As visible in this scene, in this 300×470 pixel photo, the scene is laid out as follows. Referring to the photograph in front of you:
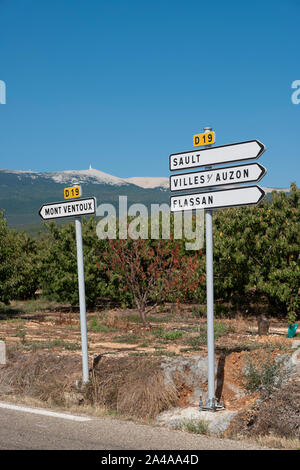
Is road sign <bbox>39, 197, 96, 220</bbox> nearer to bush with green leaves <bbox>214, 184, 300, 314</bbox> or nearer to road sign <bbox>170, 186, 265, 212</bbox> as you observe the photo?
road sign <bbox>170, 186, 265, 212</bbox>

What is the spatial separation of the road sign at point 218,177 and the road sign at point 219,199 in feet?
0.38

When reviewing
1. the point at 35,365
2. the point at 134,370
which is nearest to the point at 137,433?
the point at 134,370

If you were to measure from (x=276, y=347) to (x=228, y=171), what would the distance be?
3578 mm

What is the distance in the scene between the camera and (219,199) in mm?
7473

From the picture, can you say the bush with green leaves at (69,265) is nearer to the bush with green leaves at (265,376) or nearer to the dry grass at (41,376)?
the dry grass at (41,376)

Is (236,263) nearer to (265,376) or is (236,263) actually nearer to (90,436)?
(265,376)

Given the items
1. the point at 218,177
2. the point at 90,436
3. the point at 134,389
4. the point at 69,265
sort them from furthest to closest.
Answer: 1. the point at 69,265
2. the point at 134,389
3. the point at 218,177
4. the point at 90,436

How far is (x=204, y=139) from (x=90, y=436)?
4.08 metres

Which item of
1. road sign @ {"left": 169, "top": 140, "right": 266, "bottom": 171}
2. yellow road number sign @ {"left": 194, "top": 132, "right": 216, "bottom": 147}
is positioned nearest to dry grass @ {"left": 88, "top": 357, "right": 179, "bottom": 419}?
road sign @ {"left": 169, "top": 140, "right": 266, "bottom": 171}

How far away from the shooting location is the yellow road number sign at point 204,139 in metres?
7.62

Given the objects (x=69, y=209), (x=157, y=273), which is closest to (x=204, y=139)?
(x=69, y=209)

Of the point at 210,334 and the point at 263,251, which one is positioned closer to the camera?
the point at 210,334
